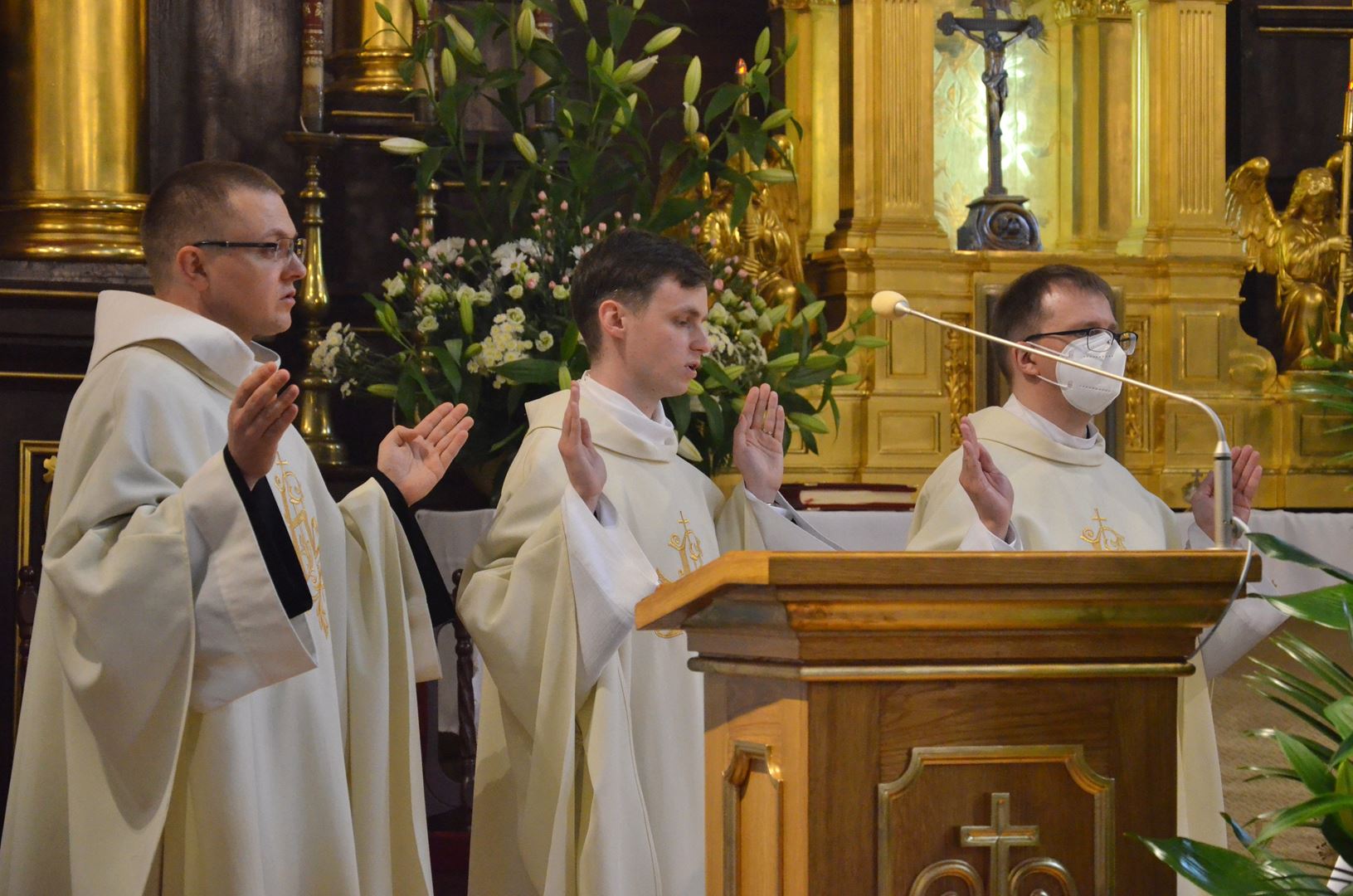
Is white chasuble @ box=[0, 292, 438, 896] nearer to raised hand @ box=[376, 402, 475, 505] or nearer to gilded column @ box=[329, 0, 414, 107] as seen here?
raised hand @ box=[376, 402, 475, 505]

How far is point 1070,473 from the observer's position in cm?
410

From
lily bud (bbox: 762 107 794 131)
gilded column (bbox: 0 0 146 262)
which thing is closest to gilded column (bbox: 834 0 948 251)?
lily bud (bbox: 762 107 794 131)

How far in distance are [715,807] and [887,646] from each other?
402mm

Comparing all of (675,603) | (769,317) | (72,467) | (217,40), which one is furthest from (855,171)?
(675,603)

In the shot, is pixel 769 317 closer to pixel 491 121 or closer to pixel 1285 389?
pixel 491 121

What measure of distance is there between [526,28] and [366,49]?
1031mm

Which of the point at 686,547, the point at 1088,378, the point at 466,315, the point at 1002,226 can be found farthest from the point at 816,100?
the point at 686,547

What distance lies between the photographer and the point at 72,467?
3.35 m

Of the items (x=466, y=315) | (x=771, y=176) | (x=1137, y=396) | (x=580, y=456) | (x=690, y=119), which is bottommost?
(x=580, y=456)

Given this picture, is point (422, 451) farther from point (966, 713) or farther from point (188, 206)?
point (966, 713)

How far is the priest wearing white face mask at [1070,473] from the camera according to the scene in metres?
3.79

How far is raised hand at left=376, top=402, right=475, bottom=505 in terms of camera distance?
12.5ft

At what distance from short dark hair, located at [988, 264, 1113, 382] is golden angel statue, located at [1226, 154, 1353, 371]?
3253mm

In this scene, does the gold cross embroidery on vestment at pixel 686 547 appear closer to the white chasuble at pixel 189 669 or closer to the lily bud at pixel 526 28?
the white chasuble at pixel 189 669
